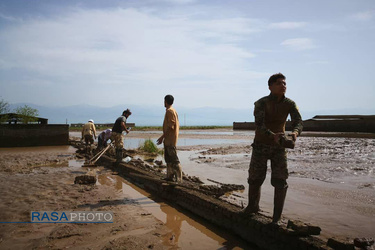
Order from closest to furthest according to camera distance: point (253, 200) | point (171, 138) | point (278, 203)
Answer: point (278, 203) < point (253, 200) < point (171, 138)

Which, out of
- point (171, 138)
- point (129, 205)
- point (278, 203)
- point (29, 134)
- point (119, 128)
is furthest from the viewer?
point (29, 134)

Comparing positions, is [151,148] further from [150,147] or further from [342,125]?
[342,125]

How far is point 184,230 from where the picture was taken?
4.37 metres

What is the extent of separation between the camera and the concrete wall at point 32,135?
60.4 feet

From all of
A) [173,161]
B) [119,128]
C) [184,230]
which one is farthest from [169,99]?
[119,128]

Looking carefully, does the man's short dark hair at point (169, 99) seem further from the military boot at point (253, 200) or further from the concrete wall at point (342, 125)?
the concrete wall at point (342, 125)

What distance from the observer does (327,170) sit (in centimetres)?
927

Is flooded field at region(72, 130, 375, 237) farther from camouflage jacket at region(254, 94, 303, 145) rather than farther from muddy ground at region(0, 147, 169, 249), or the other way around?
muddy ground at region(0, 147, 169, 249)

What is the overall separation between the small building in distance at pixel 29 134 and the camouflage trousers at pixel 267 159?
61.8 ft

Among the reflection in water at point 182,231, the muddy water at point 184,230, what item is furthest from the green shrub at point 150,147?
the reflection in water at point 182,231

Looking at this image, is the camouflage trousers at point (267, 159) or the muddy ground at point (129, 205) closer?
the camouflage trousers at point (267, 159)
